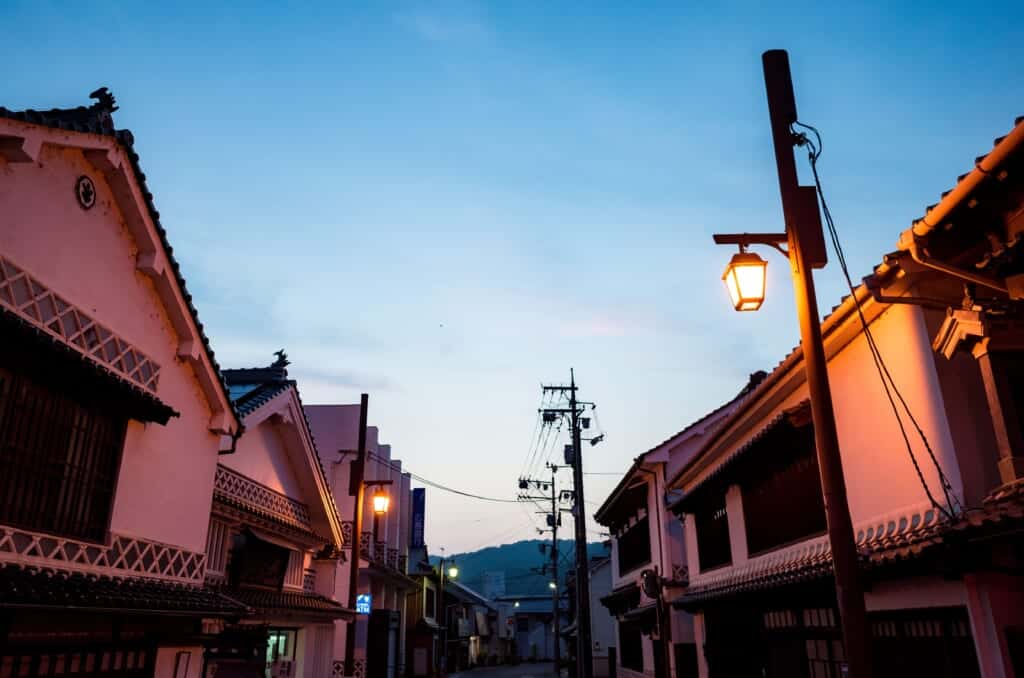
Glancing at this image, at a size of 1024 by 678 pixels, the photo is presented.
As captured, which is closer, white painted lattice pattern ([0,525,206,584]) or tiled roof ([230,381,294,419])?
white painted lattice pattern ([0,525,206,584])

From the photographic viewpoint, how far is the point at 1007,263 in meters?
7.70

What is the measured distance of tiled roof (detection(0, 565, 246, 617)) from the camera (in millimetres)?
8250

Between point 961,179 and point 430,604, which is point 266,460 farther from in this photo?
point 430,604

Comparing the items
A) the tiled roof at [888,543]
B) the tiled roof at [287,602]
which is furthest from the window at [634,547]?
the tiled roof at [287,602]

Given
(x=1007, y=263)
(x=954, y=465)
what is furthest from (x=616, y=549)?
(x=1007, y=263)

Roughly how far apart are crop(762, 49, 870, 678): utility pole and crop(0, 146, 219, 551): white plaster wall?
10.3 meters

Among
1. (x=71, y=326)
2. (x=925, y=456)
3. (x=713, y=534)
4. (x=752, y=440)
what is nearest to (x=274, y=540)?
(x=71, y=326)

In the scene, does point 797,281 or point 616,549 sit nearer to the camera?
point 797,281

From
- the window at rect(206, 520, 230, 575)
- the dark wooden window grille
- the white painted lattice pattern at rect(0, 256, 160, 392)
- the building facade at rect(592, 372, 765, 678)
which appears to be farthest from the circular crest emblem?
the building facade at rect(592, 372, 765, 678)

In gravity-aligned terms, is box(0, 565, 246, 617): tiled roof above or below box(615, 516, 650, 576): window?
below

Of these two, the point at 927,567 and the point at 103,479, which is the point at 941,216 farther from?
the point at 103,479

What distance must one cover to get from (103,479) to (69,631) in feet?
8.00

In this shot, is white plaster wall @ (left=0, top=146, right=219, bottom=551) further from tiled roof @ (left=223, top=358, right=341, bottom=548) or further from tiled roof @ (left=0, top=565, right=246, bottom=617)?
tiled roof @ (left=223, top=358, right=341, bottom=548)

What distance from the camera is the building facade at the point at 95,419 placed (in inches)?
373
